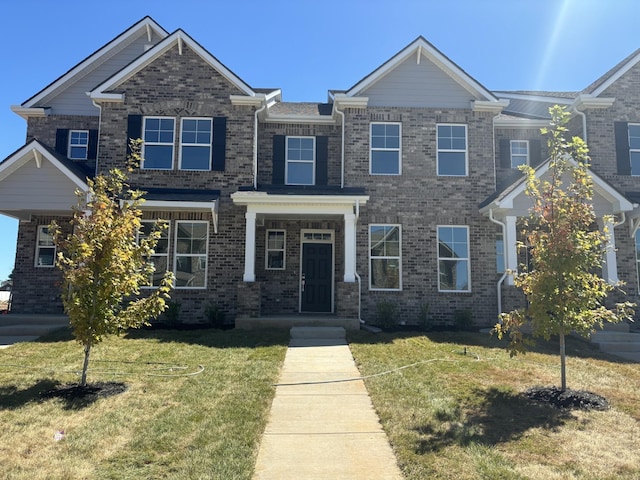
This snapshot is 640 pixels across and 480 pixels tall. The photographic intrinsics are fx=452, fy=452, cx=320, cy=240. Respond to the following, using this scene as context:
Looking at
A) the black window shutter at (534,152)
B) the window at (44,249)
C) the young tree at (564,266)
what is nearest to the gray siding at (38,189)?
the window at (44,249)

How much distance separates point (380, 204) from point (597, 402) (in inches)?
318

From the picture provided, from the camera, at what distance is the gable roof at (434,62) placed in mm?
13312

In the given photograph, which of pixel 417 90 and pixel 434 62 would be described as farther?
pixel 434 62

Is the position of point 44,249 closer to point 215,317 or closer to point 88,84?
point 88,84

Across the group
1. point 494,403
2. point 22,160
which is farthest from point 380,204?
point 22,160

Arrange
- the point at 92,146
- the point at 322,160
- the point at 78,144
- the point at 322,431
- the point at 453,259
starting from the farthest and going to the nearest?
the point at 78,144 < the point at 92,146 < the point at 322,160 < the point at 453,259 < the point at 322,431

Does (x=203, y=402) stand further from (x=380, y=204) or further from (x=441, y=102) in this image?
(x=441, y=102)

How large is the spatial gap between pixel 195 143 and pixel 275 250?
12.8ft

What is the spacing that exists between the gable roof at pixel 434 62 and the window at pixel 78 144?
Answer: 8632 millimetres

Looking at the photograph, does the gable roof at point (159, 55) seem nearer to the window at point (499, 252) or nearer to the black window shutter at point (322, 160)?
the black window shutter at point (322, 160)

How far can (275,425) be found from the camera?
5109mm

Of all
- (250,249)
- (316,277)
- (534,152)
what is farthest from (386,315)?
(534,152)

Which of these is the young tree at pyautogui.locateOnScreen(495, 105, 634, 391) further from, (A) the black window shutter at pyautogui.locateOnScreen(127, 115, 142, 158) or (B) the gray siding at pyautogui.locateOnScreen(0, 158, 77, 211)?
(B) the gray siding at pyautogui.locateOnScreen(0, 158, 77, 211)

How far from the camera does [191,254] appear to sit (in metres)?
12.8
